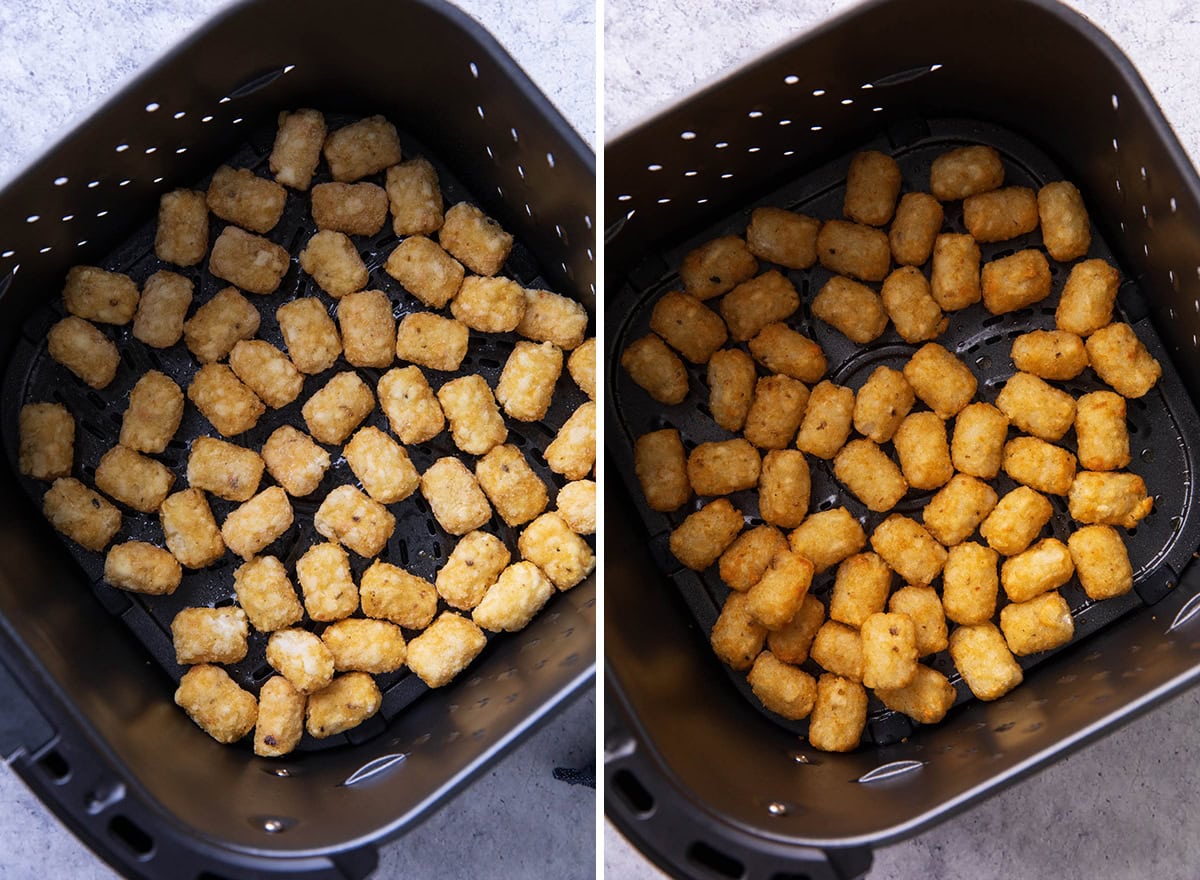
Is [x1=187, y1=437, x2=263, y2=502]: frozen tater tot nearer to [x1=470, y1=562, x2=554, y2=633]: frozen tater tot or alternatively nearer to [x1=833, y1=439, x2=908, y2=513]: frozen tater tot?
[x1=470, y1=562, x2=554, y2=633]: frozen tater tot

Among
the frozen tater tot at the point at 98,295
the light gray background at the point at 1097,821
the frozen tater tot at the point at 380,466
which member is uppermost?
the frozen tater tot at the point at 98,295

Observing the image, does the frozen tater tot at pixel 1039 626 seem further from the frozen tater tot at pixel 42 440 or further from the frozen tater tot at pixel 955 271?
the frozen tater tot at pixel 42 440

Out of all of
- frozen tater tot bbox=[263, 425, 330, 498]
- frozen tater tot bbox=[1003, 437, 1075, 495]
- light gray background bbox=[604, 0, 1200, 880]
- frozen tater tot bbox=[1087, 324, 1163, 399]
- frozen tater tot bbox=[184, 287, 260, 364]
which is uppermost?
frozen tater tot bbox=[184, 287, 260, 364]

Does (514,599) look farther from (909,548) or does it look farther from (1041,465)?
(1041,465)

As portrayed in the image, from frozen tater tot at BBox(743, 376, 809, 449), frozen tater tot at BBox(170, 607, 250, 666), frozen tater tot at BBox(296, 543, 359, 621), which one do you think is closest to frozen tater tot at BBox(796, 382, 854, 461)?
frozen tater tot at BBox(743, 376, 809, 449)

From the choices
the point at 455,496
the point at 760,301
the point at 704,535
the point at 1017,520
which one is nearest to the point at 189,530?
the point at 455,496

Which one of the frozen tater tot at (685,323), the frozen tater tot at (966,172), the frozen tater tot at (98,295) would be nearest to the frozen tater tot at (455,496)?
the frozen tater tot at (685,323)

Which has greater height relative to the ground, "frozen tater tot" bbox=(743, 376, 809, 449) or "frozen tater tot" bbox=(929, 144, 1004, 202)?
"frozen tater tot" bbox=(929, 144, 1004, 202)
